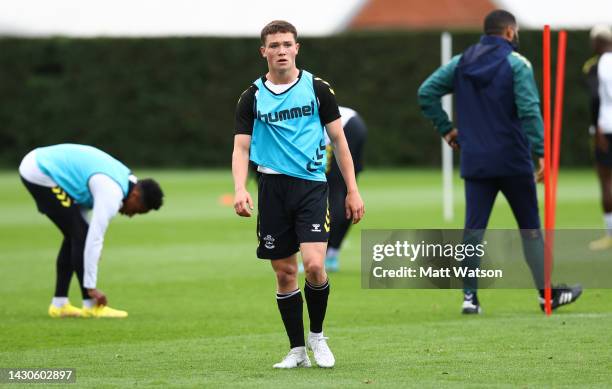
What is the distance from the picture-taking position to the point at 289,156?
7.22 meters

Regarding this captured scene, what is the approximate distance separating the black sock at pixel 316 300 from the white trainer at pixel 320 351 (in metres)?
0.04

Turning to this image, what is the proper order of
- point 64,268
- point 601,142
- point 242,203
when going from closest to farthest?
1. point 242,203
2. point 64,268
3. point 601,142

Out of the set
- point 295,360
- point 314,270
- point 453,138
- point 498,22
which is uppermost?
point 498,22

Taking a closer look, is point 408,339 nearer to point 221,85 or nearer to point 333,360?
point 333,360

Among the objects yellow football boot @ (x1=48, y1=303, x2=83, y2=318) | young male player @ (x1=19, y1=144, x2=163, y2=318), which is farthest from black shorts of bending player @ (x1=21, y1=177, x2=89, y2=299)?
yellow football boot @ (x1=48, y1=303, x2=83, y2=318)

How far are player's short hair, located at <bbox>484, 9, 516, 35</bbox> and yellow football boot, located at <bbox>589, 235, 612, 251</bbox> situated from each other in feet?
15.8

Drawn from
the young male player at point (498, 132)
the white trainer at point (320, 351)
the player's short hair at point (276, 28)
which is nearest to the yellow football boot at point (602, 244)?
the young male player at point (498, 132)

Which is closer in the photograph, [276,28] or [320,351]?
[276,28]

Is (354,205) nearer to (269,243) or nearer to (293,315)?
(269,243)

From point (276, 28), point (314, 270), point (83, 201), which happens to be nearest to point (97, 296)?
point (83, 201)

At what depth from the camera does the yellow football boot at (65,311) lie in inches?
405

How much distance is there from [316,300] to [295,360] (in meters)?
0.36

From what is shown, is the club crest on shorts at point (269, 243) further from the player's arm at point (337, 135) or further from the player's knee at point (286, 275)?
the player's arm at point (337, 135)

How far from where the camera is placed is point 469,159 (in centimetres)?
984
